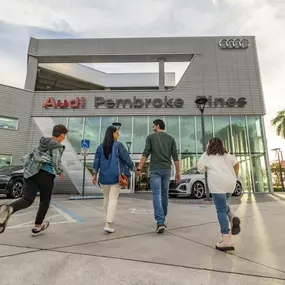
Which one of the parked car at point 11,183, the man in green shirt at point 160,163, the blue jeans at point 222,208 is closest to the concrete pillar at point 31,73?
the parked car at point 11,183

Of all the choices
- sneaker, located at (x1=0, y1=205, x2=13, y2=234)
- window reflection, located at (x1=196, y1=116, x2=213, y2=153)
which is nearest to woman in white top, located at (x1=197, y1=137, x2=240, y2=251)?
sneaker, located at (x1=0, y1=205, x2=13, y2=234)

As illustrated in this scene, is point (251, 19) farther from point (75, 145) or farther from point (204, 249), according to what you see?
point (75, 145)

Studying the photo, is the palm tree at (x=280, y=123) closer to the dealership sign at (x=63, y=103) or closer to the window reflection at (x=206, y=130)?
the window reflection at (x=206, y=130)

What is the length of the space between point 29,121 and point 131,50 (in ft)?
30.8

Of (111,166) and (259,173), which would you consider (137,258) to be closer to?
(111,166)

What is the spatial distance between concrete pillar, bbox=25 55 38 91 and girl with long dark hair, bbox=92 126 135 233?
48.3 ft

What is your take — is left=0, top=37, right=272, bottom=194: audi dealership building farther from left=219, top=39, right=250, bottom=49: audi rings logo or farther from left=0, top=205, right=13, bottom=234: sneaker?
left=0, top=205, right=13, bottom=234: sneaker

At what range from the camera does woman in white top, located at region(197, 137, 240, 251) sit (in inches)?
91.1

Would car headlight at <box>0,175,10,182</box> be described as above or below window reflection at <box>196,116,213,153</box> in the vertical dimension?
below

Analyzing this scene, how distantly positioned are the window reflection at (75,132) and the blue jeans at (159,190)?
11.7 m

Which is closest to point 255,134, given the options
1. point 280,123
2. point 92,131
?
point 92,131

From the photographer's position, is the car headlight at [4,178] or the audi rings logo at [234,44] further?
the audi rings logo at [234,44]

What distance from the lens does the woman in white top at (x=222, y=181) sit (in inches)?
91.1

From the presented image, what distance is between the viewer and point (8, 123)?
14.0 meters
